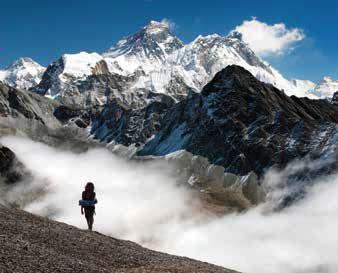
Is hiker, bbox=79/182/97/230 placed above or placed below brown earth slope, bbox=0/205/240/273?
above

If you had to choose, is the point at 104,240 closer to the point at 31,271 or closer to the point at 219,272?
the point at 219,272

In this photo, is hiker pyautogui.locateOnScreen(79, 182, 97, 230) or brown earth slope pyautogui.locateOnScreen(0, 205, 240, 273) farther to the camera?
hiker pyautogui.locateOnScreen(79, 182, 97, 230)

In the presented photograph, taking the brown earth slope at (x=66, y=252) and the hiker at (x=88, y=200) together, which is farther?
the hiker at (x=88, y=200)

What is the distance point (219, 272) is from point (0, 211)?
743 inches

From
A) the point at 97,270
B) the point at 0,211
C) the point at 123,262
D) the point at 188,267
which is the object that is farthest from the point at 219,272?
the point at 0,211

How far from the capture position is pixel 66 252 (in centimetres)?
4022

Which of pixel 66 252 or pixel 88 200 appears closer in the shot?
pixel 66 252

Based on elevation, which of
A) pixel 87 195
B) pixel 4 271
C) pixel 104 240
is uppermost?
pixel 87 195

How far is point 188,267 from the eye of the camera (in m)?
43.4

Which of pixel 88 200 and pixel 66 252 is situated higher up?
pixel 88 200

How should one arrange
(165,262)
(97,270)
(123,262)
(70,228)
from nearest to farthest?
(97,270) < (123,262) < (165,262) < (70,228)

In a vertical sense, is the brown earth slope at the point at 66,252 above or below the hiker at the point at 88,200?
below

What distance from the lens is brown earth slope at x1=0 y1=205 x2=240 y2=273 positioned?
36.2m

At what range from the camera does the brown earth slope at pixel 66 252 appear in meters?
36.2
